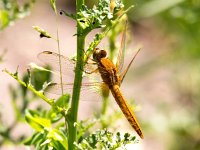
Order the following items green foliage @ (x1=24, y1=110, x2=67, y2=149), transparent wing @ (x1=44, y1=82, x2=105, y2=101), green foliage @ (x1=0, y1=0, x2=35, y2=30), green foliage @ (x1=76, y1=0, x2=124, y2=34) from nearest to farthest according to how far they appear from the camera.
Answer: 1. green foliage @ (x1=76, y1=0, x2=124, y2=34)
2. green foliage @ (x1=24, y1=110, x2=67, y2=149)
3. transparent wing @ (x1=44, y1=82, x2=105, y2=101)
4. green foliage @ (x1=0, y1=0, x2=35, y2=30)

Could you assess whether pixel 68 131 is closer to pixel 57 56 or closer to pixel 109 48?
pixel 57 56

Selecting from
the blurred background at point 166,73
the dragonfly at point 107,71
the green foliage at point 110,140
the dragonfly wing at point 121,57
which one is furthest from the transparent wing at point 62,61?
the blurred background at point 166,73

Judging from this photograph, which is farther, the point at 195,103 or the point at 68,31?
the point at 68,31

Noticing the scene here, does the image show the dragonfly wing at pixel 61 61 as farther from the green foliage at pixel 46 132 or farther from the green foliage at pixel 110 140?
the green foliage at pixel 110 140

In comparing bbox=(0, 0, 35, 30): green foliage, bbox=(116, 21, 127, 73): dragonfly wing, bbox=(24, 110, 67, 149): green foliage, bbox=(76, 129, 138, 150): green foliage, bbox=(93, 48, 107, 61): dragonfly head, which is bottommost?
bbox=(76, 129, 138, 150): green foliage

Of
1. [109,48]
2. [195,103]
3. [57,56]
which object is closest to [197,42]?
[195,103]

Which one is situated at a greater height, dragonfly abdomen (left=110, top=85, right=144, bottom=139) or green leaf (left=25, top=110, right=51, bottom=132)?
dragonfly abdomen (left=110, top=85, right=144, bottom=139)

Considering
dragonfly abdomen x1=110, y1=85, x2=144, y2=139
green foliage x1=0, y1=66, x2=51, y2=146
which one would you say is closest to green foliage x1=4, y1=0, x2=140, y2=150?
dragonfly abdomen x1=110, y1=85, x2=144, y2=139

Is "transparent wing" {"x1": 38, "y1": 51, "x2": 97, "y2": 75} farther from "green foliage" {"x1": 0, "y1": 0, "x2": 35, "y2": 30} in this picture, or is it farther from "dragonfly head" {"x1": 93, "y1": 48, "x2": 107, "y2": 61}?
"green foliage" {"x1": 0, "y1": 0, "x2": 35, "y2": 30}

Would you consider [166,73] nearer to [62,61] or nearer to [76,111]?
[62,61]

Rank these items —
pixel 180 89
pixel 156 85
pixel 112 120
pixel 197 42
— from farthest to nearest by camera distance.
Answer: pixel 156 85 < pixel 180 89 < pixel 197 42 < pixel 112 120
